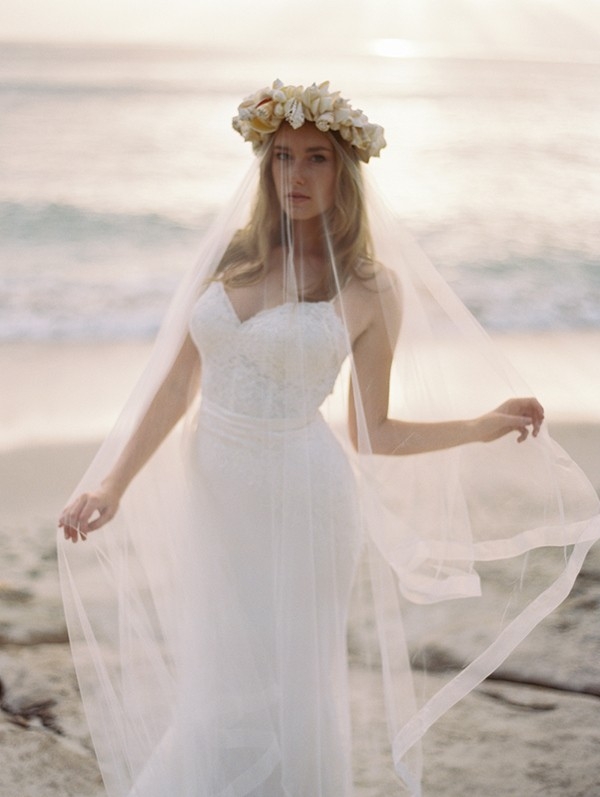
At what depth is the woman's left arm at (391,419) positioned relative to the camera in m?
2.65

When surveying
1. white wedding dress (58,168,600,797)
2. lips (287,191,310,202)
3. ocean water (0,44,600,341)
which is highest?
lips (287,191,310,202)

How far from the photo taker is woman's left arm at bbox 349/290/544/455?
265 cm

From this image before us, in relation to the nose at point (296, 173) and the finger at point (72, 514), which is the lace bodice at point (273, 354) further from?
the finger at point (72, 514)

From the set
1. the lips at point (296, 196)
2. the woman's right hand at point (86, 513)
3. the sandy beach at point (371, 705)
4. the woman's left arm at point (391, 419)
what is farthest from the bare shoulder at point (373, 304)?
the sandy beach at point (371, 705)

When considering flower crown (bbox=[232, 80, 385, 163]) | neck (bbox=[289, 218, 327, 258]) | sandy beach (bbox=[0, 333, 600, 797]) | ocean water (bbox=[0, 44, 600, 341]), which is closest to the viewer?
flower crown (bbox=[232, 80, 385, 163])

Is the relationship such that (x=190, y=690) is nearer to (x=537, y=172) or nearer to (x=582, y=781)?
(x=582, y=781)

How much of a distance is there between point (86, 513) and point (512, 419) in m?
1.08

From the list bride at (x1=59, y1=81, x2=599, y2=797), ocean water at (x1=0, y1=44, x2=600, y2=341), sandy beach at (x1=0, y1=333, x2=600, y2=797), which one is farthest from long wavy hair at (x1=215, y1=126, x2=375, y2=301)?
ocean water at (x1=0, y1=44, x2=600, y2=341)

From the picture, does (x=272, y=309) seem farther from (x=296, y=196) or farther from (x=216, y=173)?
(x=216, y=173)

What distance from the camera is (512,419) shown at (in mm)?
2756

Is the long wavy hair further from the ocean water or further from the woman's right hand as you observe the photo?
the ocean water

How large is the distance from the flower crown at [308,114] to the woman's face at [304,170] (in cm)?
4

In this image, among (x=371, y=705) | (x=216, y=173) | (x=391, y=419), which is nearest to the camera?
(x=391, y=419)

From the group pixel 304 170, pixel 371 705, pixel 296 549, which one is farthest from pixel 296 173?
pixel 371 705
